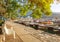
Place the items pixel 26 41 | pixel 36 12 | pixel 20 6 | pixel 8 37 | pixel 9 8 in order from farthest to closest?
pixel 36 12
pixel 20 6
pixel 9 8
pixel 26 41
pixel 8 37

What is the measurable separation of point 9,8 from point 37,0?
3.72m

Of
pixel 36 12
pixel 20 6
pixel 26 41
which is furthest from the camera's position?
pixel 36 12

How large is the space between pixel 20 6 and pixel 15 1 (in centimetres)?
68

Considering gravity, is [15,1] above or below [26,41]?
above

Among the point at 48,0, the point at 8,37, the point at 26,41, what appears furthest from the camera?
the point at 48,0

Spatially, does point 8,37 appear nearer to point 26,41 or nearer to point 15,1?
point 26,41

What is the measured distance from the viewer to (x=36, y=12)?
15.9 meters

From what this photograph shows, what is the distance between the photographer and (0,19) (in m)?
13.0

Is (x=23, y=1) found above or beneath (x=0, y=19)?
above

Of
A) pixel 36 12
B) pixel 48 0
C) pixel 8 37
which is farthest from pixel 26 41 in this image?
pixel 36 12

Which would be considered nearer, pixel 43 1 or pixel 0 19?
pixel 43 1

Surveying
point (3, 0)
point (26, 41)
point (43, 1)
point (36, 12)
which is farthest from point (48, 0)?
point (36, 12)

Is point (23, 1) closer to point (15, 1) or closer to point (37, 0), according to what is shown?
point (15, 1)

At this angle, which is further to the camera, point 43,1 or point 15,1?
point 15,1
